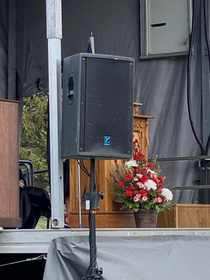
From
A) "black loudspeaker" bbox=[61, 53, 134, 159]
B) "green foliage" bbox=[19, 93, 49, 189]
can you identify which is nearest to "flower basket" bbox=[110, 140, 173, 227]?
"black loudspeaker" bbox=[61, 53, 134, 159]

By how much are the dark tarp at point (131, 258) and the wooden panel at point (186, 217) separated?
1.21 meters

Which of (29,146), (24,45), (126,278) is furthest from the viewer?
(29,146)

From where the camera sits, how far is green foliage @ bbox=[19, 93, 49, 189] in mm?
15383

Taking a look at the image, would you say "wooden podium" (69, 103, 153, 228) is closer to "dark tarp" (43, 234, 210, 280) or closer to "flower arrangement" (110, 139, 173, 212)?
"flower arrangement" (110, 139, 173, 212)

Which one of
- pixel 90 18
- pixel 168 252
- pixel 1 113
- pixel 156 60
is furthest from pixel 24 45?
pixel 168 252

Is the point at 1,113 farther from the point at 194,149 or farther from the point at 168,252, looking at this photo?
the point at 194,149

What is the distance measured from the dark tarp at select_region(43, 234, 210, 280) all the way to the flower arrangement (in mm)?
657

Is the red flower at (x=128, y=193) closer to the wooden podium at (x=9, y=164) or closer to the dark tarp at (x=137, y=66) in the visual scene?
the wooden podium at (x=9, y=164)

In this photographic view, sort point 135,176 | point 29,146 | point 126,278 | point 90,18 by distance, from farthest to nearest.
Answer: point 29,146 → point 90,18 → point 135,176 → point 126,278

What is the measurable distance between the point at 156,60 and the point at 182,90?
50 centimetres

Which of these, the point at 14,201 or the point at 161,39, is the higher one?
the point at 161,39

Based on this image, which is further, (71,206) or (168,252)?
(71,206)

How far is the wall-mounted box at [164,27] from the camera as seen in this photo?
6.11 metres

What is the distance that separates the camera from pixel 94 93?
356 cm
